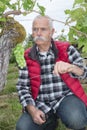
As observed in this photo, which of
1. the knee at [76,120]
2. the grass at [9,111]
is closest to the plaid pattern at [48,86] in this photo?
the knee at [76,120]

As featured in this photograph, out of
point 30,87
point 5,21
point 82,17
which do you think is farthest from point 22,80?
point 82,17

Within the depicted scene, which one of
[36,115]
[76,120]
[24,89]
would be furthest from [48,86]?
[76,120]

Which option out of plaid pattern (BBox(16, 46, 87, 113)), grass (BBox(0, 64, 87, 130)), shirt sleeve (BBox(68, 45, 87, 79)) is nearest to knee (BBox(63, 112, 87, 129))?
plaid pattern (BBox(16, 46, 87, 113))

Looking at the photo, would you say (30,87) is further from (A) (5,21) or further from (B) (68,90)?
(A) (5,21)

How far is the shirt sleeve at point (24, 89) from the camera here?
561 cm

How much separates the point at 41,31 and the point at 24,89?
29.4 inches

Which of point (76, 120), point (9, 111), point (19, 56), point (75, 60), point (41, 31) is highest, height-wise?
point (19, 56)

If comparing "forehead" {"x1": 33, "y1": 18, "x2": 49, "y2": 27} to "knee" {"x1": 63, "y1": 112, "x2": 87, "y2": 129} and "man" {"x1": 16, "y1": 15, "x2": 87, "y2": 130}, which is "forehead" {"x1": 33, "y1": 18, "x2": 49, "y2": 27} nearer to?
"man" {"x1": 16, "y1": 15, "x2": 87, "y2": 130}

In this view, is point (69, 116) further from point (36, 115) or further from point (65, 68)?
point (65, 68)

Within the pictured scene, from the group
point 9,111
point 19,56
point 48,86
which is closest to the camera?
point 19,56

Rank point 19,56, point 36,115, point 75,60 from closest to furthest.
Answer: point 19,56 → point 36,115 → point 75,60

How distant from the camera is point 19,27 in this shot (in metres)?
5.19

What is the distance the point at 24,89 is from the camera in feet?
18.7

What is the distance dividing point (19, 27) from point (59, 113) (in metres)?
1.20
